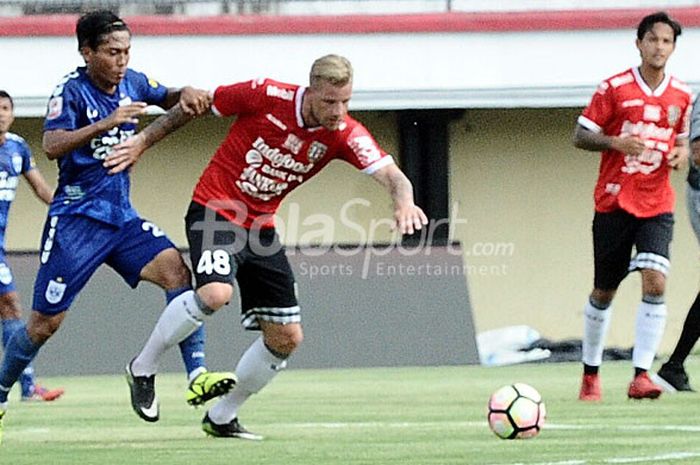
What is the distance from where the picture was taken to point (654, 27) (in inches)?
410

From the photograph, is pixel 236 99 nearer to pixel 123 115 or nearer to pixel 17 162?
pixel 123 115

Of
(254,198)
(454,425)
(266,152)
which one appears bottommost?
(454,425)

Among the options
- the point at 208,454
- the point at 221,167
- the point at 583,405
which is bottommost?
the point at 583,405

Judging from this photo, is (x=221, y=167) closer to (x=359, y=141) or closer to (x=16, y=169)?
(x=359, y=141)

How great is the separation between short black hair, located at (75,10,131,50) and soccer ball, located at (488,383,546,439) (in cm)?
253

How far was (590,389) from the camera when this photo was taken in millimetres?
10773

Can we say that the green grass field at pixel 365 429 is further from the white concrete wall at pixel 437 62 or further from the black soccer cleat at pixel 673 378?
the white concrete wall at pixel 437 62

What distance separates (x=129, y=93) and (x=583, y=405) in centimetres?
338

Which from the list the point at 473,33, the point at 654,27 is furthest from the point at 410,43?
the point at 654,27

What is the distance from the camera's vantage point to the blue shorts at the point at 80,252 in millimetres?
8516

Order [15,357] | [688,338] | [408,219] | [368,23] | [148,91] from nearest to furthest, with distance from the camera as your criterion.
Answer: [408,219] < [15,357] < [148,91] < [688,338] < [368,23]

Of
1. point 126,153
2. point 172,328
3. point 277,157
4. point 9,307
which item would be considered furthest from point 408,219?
point 9,307

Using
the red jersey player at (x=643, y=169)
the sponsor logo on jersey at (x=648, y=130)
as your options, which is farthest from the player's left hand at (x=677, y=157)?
the sponsor logo on jersey at (x=648, y=130)

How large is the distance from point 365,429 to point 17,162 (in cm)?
451
